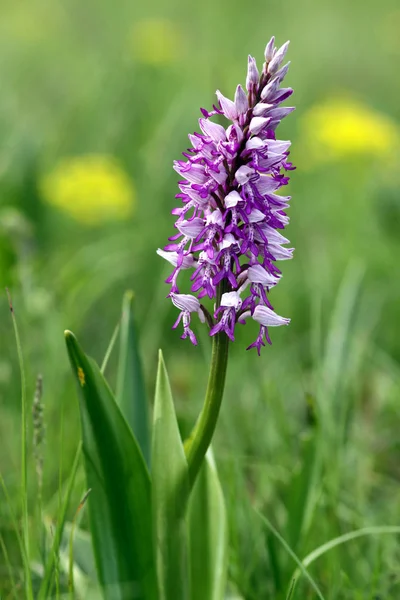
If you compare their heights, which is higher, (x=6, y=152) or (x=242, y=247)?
(x=6, y=152)

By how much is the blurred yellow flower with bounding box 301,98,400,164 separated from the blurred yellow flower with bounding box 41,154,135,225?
169 centimetres

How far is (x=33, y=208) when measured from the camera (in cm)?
491

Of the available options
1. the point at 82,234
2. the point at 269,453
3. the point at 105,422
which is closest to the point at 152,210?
the point at 82,234

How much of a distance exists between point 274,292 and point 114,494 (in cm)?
320

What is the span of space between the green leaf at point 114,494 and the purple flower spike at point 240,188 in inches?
13.5

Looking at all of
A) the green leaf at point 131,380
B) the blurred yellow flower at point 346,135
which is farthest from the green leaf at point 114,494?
the blurred yellow flower at point 346,135

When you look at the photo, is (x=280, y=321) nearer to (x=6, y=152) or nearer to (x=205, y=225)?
(x=205, y=225)

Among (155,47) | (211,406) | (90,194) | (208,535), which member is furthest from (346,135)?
(211,406)

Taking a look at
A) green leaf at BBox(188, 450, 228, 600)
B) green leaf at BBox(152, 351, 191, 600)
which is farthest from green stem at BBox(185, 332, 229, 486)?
green leaf at BBox(188, 450, 228, 600)

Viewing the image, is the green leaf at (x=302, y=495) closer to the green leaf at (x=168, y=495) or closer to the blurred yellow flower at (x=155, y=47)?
the green leaf at (x=168, y=495)

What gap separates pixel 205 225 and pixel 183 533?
0.78m

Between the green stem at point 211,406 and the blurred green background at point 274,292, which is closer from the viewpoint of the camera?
the green stem at point 211,406

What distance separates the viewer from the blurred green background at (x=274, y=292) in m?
2.63

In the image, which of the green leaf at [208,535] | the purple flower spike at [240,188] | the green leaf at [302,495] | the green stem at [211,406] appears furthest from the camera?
the green leaf at [302,495]
